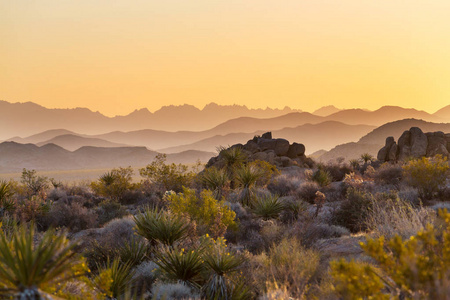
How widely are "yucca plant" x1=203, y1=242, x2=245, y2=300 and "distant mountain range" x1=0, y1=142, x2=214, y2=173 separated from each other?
411 ft

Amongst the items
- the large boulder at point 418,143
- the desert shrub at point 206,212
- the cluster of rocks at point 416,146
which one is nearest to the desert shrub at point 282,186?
the desert shrub at point 206,212

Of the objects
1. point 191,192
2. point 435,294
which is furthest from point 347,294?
point 191,192

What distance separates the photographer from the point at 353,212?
1455cm

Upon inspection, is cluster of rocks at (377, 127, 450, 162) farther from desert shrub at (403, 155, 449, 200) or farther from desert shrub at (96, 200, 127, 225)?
desert shrub at (96, 200, 127, 225)

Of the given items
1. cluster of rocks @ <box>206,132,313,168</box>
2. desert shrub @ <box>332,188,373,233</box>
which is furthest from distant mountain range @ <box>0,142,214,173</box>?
desert shrub @ <box>332,188,373,233</box>

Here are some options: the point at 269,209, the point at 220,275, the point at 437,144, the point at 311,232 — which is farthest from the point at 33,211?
the point at 437,144

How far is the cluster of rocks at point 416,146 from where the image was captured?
4191cm

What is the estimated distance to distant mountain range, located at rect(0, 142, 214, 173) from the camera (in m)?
128

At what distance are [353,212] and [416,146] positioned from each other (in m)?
32.7

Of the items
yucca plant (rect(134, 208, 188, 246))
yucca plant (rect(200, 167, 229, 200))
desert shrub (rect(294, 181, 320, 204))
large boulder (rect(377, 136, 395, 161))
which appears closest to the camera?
yucca plant (rect(134, 208, 188, 246))

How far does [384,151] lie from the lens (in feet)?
143

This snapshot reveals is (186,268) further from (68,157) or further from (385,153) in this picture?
(68,157)

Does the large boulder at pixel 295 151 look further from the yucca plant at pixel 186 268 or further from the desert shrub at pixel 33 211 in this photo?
the yucca plant at pixel 186 268

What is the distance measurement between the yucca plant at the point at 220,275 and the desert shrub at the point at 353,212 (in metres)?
7.58
